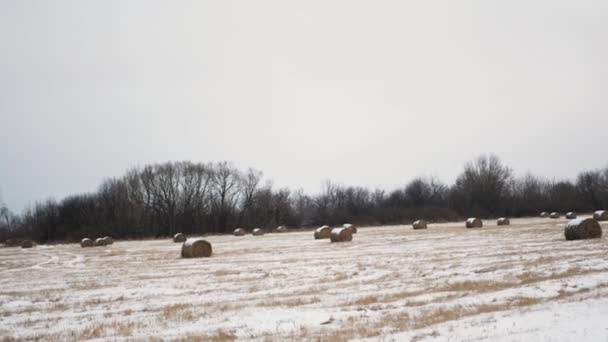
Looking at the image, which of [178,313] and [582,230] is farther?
[582,230]

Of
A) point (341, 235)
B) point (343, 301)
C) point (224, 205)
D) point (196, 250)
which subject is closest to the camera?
point (343, 301)

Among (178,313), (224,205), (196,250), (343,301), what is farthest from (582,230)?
(224,205)

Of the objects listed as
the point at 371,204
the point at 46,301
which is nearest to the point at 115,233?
the point at 371,204

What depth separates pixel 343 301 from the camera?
11305 millimetres

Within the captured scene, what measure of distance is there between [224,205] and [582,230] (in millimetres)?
77124

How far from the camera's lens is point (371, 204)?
109m

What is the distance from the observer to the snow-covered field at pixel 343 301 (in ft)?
27.2

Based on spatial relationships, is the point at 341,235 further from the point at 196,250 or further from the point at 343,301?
the point at 343,301

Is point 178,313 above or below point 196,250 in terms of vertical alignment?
below

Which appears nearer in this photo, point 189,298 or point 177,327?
point 177,327

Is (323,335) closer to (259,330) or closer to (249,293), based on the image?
(259,330)

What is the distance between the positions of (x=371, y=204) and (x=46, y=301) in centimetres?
9785

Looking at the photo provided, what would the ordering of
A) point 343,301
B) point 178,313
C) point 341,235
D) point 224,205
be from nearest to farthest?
point 178,313 < point 343,301 < point 341,235 < point 224,205

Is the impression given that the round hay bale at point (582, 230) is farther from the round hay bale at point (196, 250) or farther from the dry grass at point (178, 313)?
the dry grass at point (178, 313)
